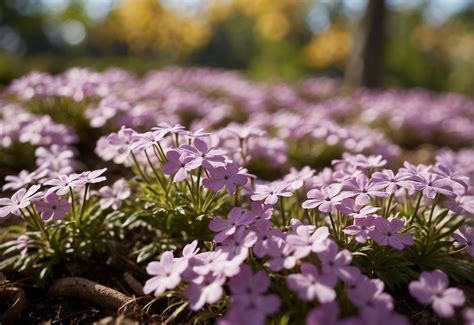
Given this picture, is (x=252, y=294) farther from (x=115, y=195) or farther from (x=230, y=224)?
(x=115, y=195)

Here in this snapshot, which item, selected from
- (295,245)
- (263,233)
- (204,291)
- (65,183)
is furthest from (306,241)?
(65,183)

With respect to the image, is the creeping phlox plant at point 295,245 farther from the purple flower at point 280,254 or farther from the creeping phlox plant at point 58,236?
the creeping phlox plant at point 58,236

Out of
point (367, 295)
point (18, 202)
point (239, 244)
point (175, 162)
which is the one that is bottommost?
point (367, 295)

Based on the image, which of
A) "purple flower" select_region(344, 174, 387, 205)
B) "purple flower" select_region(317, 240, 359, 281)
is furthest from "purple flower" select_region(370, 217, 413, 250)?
"purple flower" select_region(317, 240, 359, 281)

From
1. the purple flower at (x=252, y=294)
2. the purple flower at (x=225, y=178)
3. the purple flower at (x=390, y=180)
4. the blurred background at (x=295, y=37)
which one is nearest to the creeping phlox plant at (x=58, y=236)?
the purple flower at (x=225, y=178)

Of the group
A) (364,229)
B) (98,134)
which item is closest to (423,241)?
(364,229)

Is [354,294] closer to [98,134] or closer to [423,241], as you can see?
[423,241]
